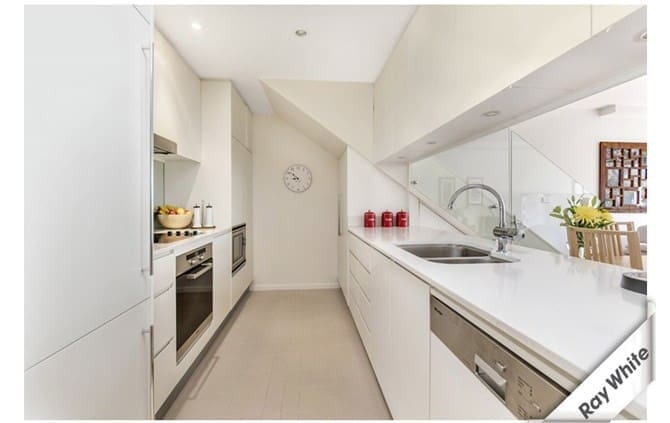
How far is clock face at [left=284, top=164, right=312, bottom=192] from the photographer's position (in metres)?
4.26

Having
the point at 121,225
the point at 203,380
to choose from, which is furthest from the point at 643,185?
the point at 203,380

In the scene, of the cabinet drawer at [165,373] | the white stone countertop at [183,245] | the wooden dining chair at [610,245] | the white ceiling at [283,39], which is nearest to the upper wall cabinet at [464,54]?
the white ceiling at [283,39]

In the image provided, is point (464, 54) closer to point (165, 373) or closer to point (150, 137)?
point (150, 137)

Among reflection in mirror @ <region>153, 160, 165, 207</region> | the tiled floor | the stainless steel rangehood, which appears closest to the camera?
the tiled floor

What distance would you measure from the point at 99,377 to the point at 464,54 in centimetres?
178

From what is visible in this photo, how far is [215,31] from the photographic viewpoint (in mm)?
2209

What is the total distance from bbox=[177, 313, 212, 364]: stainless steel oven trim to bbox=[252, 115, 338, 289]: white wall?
186cm

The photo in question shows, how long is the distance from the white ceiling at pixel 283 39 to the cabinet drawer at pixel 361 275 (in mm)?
1762

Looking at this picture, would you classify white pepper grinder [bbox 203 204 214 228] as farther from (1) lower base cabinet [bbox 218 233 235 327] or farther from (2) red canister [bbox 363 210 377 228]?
(2) red canister [bbox 363 210 377 228]

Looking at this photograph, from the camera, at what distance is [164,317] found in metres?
1.70

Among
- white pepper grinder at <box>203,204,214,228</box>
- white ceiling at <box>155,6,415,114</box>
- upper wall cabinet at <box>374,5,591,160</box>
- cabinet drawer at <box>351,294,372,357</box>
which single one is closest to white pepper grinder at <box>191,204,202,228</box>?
white pepper grinder at <box>203,204,214,228</box>

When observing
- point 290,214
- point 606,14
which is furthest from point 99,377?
point 290,214

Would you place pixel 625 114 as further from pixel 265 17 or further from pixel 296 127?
pixel 296 127
